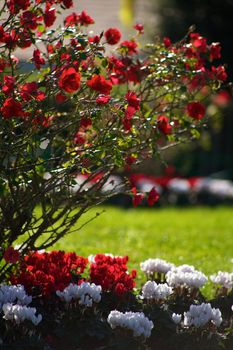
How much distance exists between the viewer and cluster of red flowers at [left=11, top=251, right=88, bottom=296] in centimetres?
503

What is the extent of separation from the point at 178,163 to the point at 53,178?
11.1m

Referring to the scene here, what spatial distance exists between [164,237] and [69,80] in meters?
5.31

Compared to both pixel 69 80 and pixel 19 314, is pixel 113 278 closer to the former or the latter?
pixel 19 314

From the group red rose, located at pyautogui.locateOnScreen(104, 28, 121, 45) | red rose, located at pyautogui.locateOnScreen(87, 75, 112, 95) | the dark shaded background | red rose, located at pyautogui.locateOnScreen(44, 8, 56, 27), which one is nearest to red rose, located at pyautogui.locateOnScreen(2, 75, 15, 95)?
red rose, located at pyautogui.locateOnScreen(87, 75, 112, 95)

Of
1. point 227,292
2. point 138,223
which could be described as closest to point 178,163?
point 138,223

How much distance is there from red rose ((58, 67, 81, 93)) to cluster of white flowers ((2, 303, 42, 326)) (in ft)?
3.74

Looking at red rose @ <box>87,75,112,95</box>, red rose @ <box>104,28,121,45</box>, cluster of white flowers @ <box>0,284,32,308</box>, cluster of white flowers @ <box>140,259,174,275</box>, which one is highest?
red rose @ <box>104,28,121,45</box>

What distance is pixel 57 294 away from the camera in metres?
4.84

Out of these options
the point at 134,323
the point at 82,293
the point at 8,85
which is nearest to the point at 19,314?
the point at 82,293

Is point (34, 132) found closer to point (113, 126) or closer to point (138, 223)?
point (113, 126)

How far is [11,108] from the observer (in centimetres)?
454

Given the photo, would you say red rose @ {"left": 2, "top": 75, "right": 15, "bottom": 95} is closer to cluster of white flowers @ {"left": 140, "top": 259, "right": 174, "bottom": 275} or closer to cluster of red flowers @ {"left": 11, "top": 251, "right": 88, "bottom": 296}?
cluster of red flowers @ {"left": 11, "top": 251, "right": 88, "bottom": 296}

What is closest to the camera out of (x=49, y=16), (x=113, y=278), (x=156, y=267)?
(x=49, y=16)

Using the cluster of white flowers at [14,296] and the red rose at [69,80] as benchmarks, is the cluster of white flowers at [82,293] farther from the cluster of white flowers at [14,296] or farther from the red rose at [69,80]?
the red rose at [69,80]
